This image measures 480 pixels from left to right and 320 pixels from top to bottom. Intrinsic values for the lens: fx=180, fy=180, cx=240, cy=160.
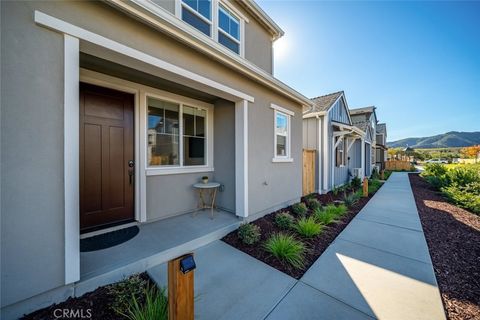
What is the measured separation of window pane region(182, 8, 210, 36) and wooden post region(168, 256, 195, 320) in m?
4.55

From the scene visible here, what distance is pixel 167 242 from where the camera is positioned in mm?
3199

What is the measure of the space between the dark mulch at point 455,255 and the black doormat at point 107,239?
4.69m

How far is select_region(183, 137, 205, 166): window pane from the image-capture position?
4.73 metres

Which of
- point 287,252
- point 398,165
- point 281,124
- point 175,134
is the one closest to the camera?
point 287,252

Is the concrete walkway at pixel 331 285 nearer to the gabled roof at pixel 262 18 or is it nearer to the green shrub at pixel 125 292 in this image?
the green shrub at pixel 125 292

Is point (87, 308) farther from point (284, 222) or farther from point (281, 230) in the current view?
point (284, 222)

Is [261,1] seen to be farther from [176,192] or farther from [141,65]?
[176,192]

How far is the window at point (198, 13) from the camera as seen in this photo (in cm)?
383

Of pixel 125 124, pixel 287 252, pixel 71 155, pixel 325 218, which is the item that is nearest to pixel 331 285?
pixel 287 252

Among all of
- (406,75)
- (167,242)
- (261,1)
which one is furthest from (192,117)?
(406,75)

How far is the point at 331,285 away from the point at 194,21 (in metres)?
5.52

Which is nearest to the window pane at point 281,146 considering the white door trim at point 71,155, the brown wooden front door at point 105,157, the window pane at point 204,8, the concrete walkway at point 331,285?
the concrete walkway at point 331,285

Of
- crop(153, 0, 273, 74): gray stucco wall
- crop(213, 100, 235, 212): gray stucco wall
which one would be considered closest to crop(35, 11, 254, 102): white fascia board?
crop(213, 100, 235, 212): gray stucco wall

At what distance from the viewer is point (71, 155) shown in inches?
80.8
